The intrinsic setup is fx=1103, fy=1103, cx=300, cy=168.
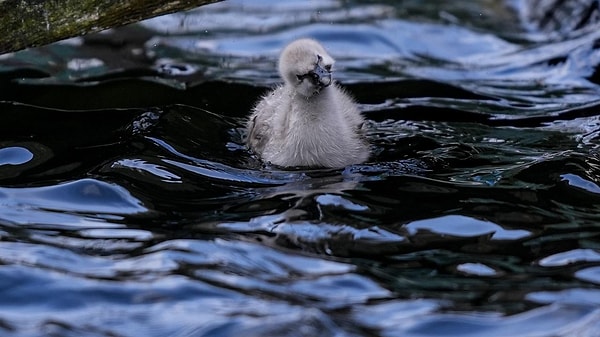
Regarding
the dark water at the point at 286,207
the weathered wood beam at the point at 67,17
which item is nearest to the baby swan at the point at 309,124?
the dark water at the point at 286,207

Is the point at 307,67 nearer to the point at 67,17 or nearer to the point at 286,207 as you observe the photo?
the point at 286,207

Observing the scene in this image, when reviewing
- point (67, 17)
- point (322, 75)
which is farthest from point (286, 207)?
point (67, 17)

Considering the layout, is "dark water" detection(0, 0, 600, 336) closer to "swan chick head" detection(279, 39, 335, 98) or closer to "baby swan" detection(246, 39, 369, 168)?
"baby swan" detection(246, 39, 369, 168)

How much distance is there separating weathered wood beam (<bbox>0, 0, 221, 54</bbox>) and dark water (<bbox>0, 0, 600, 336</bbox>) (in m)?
0.70

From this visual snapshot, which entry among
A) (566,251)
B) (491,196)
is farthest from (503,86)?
(566,251)

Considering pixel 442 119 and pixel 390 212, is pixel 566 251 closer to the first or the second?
pixel 390 212

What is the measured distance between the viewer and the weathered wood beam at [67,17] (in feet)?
23.4

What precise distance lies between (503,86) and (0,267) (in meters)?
5.73

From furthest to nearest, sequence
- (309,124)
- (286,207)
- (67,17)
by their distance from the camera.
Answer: (309,124)
(67,17)
(286,207)

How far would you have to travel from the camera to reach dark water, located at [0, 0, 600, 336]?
16.6 feet

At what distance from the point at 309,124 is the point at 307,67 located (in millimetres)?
488

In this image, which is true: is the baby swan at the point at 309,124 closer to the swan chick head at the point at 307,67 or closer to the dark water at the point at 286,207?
the swan chick head at the point at 307,67

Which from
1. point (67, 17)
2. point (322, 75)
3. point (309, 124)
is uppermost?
point (67, 17)

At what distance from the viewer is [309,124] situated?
7312 millimetres
